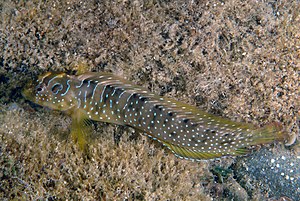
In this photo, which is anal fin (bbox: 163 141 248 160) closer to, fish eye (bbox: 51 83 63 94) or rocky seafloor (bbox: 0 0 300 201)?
rocky seafloor (bbox: 0 0 300 201)

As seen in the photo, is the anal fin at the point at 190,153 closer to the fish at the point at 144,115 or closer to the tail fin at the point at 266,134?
the fish at the point at 144,115

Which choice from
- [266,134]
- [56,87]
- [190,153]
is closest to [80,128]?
[56,87]

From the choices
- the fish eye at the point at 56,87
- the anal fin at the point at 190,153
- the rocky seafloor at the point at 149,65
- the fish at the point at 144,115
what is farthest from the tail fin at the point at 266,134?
the fish eye at the point at 56,87

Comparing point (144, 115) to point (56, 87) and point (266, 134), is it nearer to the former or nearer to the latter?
point (56, 87)

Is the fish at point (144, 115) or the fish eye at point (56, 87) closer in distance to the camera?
the fish at point (144, 115)

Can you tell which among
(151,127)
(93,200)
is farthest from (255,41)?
(93,200)

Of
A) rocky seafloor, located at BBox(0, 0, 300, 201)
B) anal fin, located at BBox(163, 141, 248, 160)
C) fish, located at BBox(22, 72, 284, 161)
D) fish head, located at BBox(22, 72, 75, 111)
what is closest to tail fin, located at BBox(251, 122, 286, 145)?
fish, located at BBox(22, 72, 284, 161)
